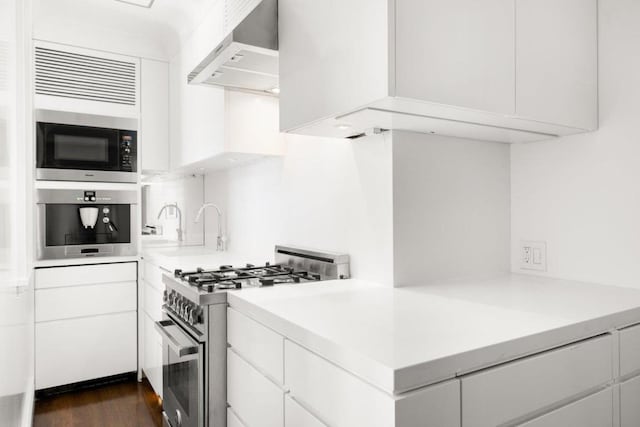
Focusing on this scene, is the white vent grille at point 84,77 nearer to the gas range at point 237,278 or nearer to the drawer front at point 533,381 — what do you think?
the gas range at point 237,278

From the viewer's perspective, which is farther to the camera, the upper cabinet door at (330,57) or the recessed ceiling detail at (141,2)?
the recessed ceiling detail at (141,2)

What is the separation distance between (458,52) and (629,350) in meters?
1.00

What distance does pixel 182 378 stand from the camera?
1.78 m

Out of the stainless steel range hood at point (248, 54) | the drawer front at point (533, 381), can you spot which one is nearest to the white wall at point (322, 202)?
the stainless steel range hood at point (248, 54)

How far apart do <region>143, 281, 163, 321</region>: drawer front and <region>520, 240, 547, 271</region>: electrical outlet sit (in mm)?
1982

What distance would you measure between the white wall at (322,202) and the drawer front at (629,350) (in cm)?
Answer: 73

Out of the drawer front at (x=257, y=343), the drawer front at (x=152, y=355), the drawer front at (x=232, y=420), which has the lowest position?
the drawer front at (x=152, y=355)

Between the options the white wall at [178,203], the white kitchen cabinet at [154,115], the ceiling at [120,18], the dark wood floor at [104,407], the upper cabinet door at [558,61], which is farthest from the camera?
the white wall at [178,203]

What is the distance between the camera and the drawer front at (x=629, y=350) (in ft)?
3.86

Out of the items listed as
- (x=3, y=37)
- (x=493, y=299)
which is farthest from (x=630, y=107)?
(x=3, y=37)

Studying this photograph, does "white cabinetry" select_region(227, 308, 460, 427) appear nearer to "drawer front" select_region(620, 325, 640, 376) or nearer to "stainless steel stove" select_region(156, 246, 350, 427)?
"stainless steel stove" select_region(156, 246, 350, 427)

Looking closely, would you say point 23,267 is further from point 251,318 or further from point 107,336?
point 251,318

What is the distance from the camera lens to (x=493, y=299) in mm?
1344

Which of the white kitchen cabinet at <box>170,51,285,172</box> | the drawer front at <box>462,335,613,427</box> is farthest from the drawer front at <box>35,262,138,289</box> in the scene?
the drawer front at <box>462,335,613,427</box>
